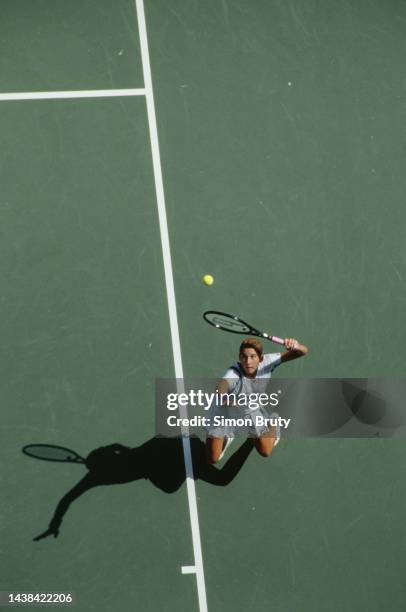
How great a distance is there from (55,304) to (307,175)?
3.35m

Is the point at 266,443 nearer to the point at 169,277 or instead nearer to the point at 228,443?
the point at 228,443

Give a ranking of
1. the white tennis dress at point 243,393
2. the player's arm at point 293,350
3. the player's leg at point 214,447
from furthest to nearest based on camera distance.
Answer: the player's leg at point 214,447 → the white tennis dress at point 243,393 → the player's arm at point 293,350

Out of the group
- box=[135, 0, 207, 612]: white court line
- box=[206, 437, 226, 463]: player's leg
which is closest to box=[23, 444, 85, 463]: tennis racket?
box=[135, 0, 207, 612]: white court line

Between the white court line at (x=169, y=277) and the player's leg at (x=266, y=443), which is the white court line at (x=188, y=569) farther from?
the player's leg at (x=266, y=443)

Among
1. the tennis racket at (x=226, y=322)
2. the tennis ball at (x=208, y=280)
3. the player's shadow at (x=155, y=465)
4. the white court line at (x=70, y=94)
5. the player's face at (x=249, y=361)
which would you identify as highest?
the white court line at (x=70, y=94)

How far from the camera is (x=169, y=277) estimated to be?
9.49 meters

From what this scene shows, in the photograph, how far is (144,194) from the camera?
384 inches

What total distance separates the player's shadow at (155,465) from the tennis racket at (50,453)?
5.5 inches

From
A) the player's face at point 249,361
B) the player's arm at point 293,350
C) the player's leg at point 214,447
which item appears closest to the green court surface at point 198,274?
the player's leg at point 214,447

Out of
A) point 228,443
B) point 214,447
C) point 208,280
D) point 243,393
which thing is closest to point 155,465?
point 214,447

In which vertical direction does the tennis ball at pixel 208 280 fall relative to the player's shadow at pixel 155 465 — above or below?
above

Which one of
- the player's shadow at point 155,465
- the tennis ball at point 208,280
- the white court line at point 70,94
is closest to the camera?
the player's shadow at point 155,465

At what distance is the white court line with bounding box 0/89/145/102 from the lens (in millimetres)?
10031

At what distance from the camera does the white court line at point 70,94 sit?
32.9ft
